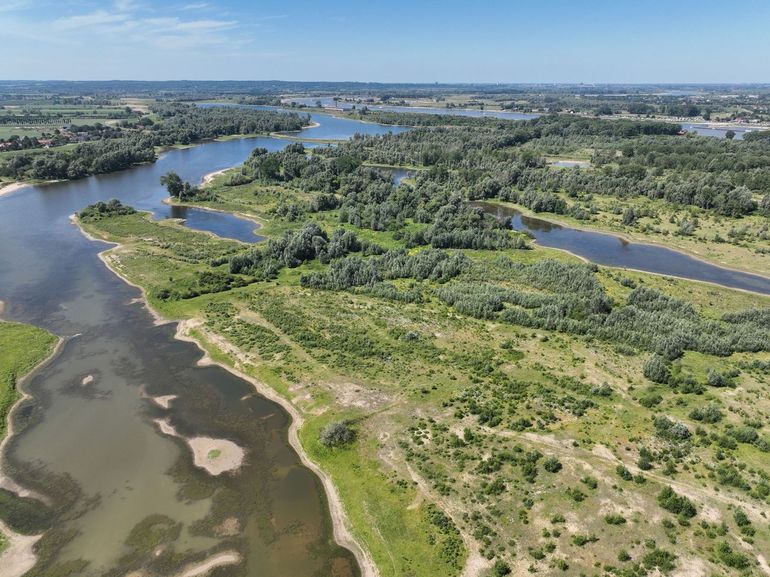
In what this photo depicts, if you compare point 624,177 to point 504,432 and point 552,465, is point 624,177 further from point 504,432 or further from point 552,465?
point 552,465

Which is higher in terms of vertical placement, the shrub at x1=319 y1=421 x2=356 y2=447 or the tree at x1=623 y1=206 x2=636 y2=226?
the tree at x1=623 y1=206 x2=636 y2=226

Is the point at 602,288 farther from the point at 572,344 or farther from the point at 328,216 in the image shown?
the point at 328,216

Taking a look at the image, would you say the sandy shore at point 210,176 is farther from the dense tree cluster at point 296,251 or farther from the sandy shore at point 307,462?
the sandy shore at point 307,462

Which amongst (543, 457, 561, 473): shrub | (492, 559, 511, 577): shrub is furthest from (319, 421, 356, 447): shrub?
(543, 457, 561, 473): shrub

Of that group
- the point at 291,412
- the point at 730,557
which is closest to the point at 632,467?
the point at 730,557

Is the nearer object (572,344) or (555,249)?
(572,344)

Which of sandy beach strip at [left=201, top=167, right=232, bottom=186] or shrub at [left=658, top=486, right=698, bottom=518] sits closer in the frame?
shrub at [left=658, top=486, right=698, bottom=518]

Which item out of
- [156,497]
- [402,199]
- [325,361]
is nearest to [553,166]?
[402,199]

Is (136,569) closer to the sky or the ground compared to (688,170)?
closer to the ground

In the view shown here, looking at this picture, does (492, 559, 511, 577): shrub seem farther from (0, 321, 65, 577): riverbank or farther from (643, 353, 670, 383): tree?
(0, 321, 65, 577): riverbank
